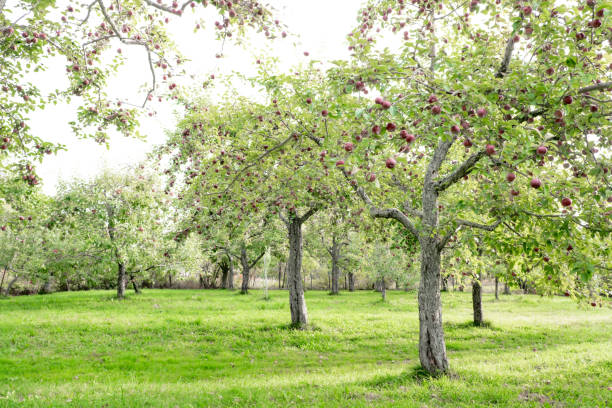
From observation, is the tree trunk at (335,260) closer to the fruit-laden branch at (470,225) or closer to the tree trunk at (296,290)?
the tree trunk at (296,290)

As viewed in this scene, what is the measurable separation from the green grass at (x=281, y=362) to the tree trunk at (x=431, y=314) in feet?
1.54

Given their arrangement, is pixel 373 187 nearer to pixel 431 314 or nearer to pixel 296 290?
pixel 431 314

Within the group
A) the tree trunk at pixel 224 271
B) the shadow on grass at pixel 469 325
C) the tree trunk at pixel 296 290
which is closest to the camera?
the tree trunk at pixel 296 290

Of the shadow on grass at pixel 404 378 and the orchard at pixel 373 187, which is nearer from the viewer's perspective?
the orchard at pixel 373 187

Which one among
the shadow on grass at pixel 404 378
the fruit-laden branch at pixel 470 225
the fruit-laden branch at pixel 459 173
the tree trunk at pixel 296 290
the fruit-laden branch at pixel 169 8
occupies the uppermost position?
the fruit-laden branch at pixel 169 8

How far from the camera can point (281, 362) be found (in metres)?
11.9

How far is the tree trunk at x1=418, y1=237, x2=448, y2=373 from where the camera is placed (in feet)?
31.1

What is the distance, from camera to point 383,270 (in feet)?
110

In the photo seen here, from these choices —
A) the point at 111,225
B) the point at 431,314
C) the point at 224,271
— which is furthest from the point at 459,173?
the point at 224,271

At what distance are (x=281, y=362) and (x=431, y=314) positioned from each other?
514 centimetres

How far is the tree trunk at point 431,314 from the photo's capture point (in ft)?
31.1

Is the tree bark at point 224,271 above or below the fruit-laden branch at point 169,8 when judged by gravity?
below

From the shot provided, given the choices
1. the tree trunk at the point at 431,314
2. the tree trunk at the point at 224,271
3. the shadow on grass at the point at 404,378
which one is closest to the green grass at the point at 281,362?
the shadow on grass at the point at 404,378

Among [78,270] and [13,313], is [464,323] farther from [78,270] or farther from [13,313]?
[78,270]
